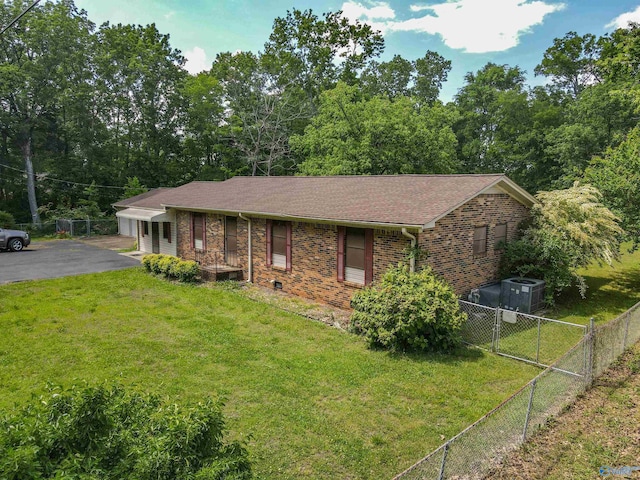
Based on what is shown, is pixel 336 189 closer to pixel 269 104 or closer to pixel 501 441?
pixel 501 441

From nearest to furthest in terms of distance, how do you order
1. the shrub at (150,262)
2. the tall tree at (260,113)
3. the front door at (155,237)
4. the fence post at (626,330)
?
the fence post at (626,330), the shrub at (150,262), the front door at (155,237), the tall tree at (260,113)

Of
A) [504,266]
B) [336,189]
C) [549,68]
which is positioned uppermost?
[549,68]

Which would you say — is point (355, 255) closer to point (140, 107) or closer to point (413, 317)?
point (413, 317)

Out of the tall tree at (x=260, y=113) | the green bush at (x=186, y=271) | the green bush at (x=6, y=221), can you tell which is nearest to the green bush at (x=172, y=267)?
the green bush at (x=186, y=271)

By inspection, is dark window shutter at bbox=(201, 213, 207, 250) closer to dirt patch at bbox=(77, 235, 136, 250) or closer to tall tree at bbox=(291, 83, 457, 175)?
dirt patch at bbox=(77, 235, 136, 250)

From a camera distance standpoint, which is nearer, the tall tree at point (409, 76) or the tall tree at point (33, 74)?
the tall tree at point (33, 74)

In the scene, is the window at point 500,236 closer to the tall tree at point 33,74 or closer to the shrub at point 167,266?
the shrub at point 167,266

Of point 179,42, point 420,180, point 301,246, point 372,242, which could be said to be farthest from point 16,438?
point 179,42
